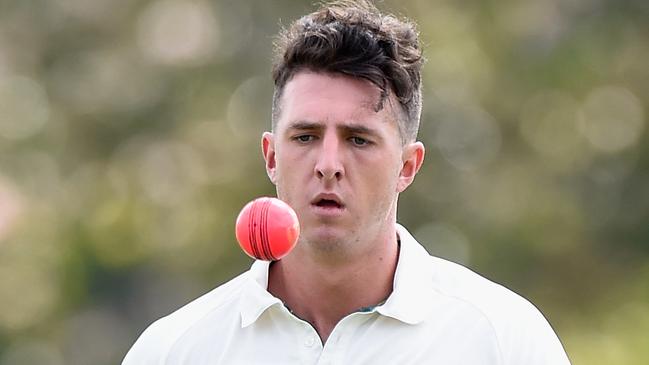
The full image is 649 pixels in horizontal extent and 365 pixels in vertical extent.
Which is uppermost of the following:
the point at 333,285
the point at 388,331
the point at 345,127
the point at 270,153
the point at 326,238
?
the point at 345,127

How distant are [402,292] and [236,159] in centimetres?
1236

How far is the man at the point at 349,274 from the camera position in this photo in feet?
20.2

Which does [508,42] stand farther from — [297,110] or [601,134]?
[297,110]

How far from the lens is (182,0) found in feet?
65.3

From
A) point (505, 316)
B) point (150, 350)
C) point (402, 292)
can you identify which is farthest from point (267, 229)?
point (505, 316)

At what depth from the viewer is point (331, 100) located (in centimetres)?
633

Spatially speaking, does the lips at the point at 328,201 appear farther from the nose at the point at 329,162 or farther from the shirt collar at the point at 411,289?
the shirt collar at the point at 411,289

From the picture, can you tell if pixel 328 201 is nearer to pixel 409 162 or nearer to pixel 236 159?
pixel 409 162

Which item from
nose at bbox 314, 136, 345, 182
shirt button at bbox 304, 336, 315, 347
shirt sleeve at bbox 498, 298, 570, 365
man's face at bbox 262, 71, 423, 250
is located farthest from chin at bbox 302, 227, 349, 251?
shirt sleeve at bbox 498, 298, 570, 365

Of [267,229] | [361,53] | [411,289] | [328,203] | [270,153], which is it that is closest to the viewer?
[267,229]

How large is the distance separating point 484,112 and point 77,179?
15.2ft

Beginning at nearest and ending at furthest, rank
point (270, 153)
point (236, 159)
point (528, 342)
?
point (528, 342) → point (270, 153) → point (236, 159)

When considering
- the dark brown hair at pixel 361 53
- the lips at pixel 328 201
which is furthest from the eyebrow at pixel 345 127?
the lips at pixel 328 201

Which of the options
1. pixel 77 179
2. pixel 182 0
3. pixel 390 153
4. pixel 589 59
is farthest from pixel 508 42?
pixel 390 153
